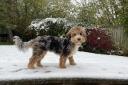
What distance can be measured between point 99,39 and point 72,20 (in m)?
3.97

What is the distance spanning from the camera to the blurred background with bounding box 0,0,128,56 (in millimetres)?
13914

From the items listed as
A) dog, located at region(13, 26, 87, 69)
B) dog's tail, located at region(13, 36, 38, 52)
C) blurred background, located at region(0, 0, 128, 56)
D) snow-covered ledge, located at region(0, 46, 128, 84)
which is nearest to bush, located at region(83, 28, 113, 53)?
blurred background, located at region(0, 0, 128, 56)

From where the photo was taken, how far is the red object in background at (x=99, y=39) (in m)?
13.7

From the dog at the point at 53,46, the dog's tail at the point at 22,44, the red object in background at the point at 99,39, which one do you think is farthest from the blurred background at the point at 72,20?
the dog's tail at the point at 22,44

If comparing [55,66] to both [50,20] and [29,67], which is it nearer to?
[29,67]

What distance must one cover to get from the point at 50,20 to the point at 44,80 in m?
10.7

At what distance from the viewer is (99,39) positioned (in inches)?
544

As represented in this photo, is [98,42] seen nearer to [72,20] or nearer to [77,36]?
[72,20]

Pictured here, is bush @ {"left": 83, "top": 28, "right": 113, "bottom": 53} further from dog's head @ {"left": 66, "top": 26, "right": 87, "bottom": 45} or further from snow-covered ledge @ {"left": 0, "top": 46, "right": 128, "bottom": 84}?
dog's head @ {"left": 66, "top": 26, "right": 87, "bottom": 45}

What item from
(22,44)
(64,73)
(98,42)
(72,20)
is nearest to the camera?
(64,73)

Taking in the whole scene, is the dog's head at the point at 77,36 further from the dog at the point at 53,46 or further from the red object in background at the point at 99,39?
the red object in background at the point at 99,39

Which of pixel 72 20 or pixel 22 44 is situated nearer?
pixel 22 44

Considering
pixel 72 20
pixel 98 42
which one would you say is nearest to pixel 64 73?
pixel 98 42

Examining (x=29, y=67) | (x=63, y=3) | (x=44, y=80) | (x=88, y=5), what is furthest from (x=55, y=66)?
(x=63, y=3)
